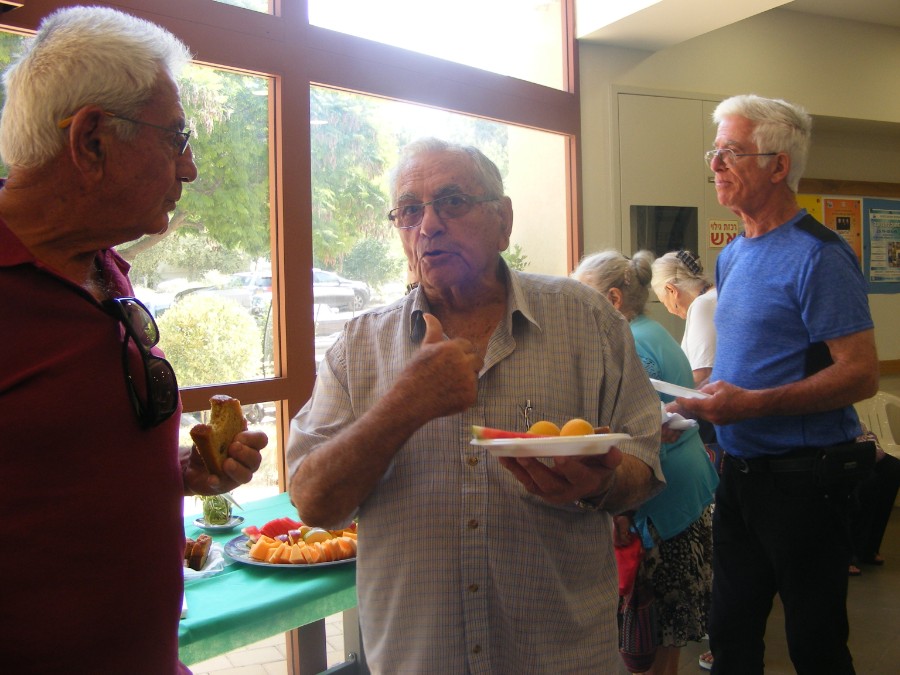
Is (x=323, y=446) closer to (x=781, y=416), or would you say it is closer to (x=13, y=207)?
(x=13, y=207)

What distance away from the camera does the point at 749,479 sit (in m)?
2.15

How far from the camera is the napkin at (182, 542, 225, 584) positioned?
1.88 m

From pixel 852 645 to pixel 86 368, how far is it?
3759 millimetres

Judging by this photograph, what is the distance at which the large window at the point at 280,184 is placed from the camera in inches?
118

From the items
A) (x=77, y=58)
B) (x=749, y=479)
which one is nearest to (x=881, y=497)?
(x=749, y=479)

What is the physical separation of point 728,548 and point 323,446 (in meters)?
1.48

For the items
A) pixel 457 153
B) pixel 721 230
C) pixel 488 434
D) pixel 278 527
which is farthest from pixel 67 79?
pixel 721 230

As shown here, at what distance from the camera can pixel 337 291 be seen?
351cm

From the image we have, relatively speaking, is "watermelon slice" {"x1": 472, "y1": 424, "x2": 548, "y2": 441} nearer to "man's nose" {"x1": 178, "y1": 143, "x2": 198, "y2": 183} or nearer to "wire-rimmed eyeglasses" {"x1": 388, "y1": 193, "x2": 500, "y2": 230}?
"wire-rimmed eyeglasses" {"x1": 388, "y1": 193, "x2": 500, "y2": 230}

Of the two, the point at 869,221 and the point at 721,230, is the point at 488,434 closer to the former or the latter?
the point at 721,230

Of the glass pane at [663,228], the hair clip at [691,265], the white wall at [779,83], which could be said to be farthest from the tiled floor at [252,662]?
the glass pane at [663,228]

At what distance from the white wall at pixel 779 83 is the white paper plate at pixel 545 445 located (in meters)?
3.77

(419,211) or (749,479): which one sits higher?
(419,211)

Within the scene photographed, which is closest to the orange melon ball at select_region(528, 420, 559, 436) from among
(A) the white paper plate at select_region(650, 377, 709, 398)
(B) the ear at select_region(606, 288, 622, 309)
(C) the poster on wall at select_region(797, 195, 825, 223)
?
(A) the white paper plate at select_region(650, 377, 709, 398)
